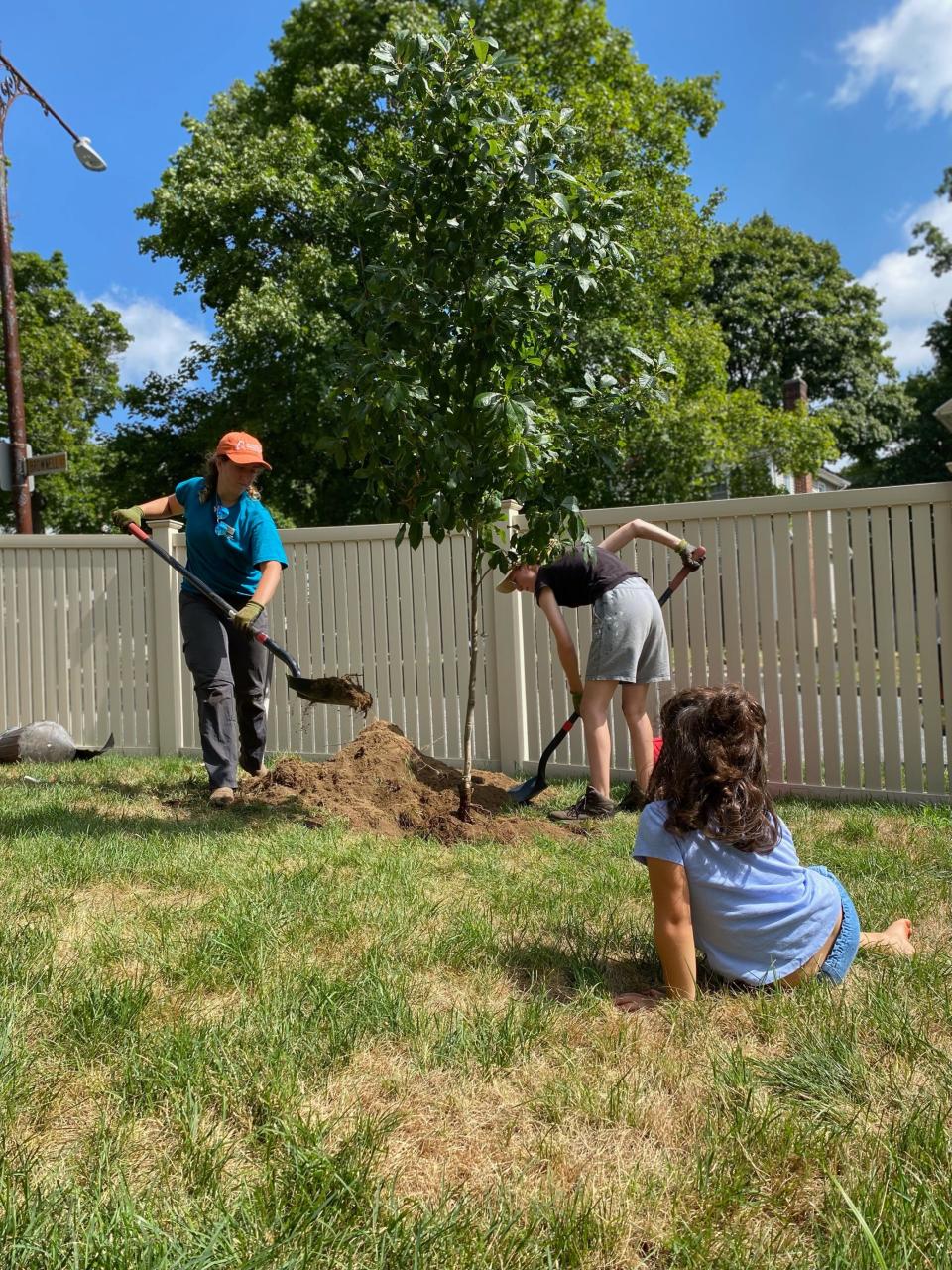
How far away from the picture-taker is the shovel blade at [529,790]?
5.73 m

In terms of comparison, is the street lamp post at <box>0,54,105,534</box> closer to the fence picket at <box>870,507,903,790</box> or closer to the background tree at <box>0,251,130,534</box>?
the fence picket at <box>870,507,903,790</box>

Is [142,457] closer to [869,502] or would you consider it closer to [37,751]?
[37,751]

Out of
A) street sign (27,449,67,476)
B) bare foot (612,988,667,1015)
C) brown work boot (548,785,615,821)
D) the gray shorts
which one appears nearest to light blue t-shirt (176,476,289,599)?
the gray shorts

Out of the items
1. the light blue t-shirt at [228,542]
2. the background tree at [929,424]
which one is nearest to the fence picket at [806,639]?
the light blue t-shirt at [228,542]

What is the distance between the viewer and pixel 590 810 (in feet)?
17.2

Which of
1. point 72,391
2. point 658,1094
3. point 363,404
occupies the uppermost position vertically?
point 72,391

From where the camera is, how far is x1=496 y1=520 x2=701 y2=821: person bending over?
5250mm

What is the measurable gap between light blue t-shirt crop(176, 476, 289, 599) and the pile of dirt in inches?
43.0

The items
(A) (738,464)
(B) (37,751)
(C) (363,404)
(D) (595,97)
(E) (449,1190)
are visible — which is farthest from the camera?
(A) (738,464)

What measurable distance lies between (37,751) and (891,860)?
19.0ft

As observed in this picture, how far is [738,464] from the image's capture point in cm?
2153

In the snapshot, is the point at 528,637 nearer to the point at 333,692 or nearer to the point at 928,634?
the point at 333,692

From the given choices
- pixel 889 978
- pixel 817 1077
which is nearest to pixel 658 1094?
pixel 817 1077

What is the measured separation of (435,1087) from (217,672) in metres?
3.78
